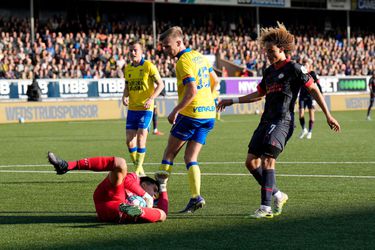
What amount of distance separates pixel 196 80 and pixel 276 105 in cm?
113

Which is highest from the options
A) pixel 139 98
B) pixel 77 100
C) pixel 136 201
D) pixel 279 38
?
pixel 279 38

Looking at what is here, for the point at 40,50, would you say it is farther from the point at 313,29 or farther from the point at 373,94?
the point at 313,29

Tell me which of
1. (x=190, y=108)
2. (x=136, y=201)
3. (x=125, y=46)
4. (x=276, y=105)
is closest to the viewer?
(x=136, y=201)

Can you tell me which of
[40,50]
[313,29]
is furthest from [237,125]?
[313,29]

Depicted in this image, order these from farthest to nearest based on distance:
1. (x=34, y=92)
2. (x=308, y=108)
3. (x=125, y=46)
Result: (x=125, y=46) → (x=34, y=92) → (x=308, y=108)

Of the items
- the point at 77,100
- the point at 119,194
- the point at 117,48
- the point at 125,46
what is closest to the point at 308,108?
the point at 77,100

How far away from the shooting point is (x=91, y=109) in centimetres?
4216

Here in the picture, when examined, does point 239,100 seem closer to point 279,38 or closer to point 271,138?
point 271,138

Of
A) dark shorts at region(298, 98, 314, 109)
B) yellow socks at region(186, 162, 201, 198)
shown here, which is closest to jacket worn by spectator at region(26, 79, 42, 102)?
dark shorts at region(298, 98, 314, 109)

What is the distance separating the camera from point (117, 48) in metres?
47.6

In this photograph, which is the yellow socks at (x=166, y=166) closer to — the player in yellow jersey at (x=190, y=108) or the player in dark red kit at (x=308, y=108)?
the player in yellow jersey at (x=190, y=108)

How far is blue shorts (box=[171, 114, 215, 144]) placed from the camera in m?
10.9

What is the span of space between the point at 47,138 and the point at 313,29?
41.4 metres

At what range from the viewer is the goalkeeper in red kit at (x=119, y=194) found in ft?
30.5
